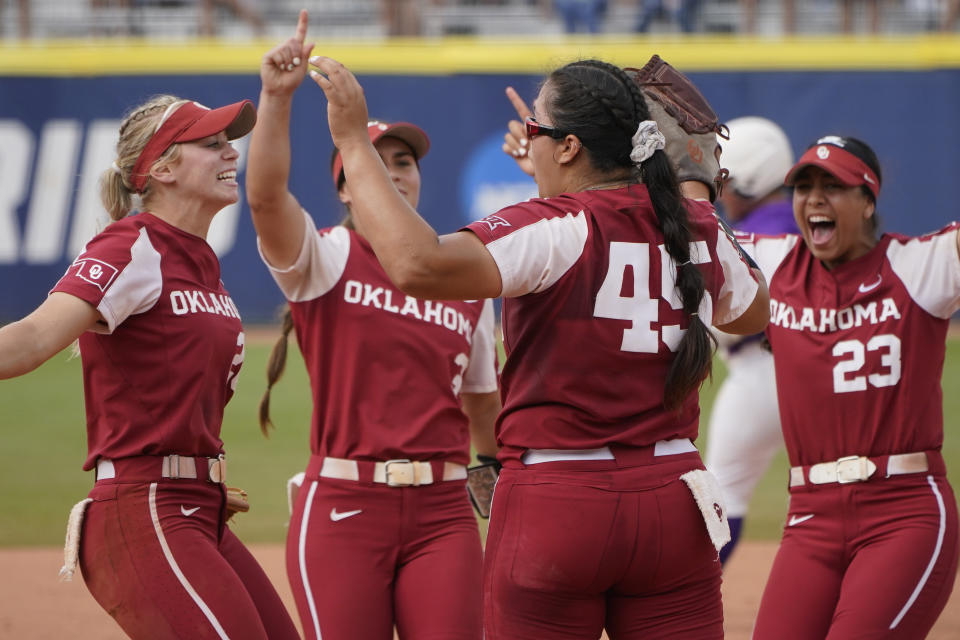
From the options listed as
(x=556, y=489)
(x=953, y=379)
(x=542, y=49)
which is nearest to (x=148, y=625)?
(x=556, y=489)

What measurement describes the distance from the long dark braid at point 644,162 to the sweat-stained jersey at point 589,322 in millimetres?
29

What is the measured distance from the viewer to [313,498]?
3.87 metres

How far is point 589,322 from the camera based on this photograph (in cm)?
275

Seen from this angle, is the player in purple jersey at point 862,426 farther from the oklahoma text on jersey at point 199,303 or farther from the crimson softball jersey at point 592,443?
the oklahoma text on jersey at point 199,303

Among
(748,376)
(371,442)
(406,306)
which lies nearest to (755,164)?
(748,376)

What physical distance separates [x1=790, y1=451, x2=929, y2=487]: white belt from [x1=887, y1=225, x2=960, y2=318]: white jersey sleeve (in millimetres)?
482

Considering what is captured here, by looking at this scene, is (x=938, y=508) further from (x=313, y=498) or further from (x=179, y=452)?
(x=179, y=452)

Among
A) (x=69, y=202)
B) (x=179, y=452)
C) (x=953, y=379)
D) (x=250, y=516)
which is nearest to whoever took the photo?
(x=179, y=452)

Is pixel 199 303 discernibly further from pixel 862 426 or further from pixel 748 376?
pixel 748 376

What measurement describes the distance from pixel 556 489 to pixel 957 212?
1367 centimetres

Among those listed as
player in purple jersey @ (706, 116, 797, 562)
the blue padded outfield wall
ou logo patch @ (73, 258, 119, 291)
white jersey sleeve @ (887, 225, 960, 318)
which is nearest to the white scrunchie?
ou logo patch @ (73, 258, 119, 291)

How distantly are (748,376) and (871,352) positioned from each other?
1.91 metres

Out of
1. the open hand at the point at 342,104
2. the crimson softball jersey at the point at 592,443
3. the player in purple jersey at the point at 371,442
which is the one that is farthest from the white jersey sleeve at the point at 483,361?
the open hand at the point at 342,104

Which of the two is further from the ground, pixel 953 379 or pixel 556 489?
pixel 556 489
